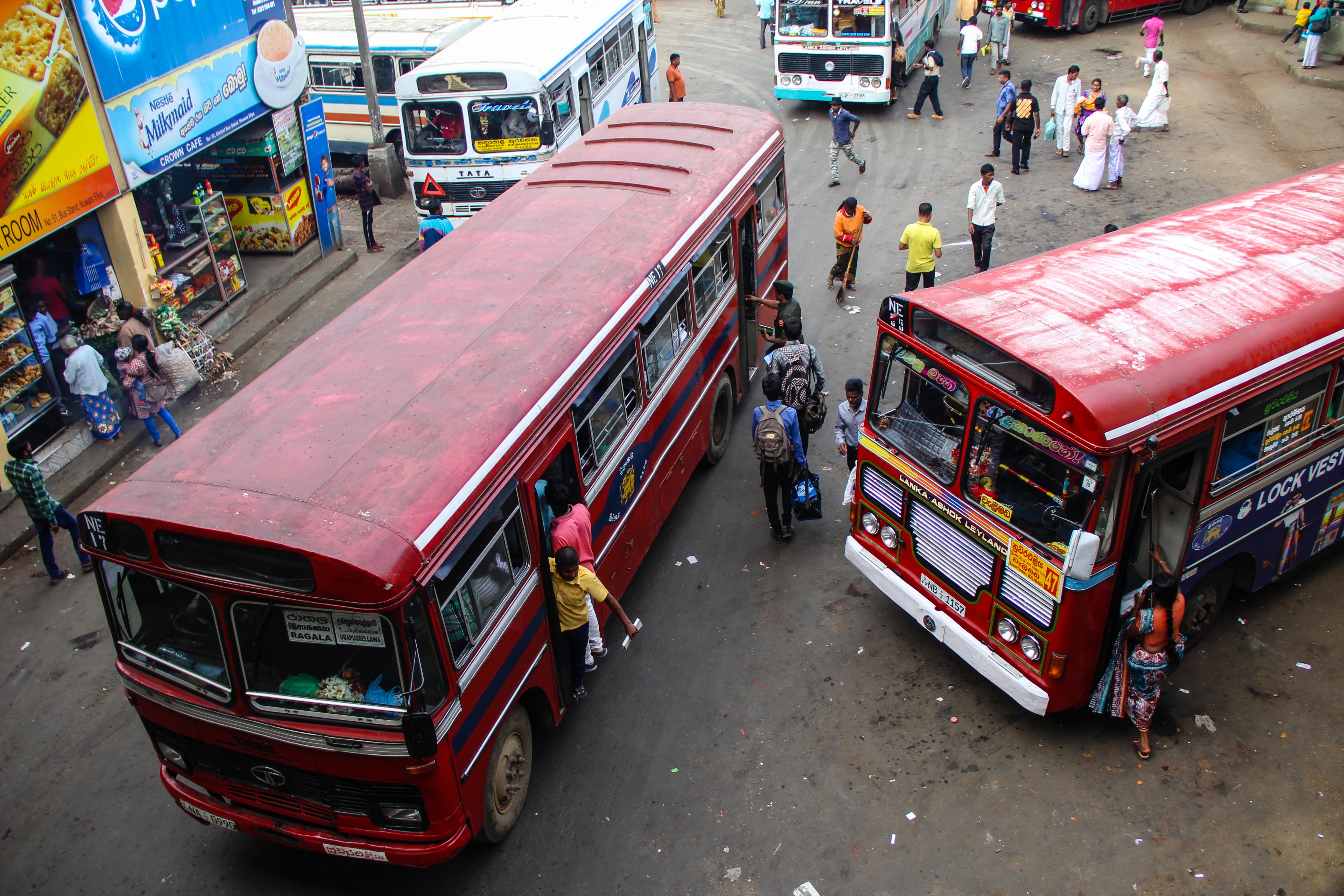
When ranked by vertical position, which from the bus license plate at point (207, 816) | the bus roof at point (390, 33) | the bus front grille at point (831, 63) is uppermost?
the bus roof at point (390, 33)

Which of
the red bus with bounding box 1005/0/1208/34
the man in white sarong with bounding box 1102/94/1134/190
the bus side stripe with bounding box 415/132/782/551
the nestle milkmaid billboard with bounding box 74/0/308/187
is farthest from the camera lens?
the red bus with bounding box 1005/0/1208/34

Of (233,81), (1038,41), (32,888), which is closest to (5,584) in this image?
(32,888)

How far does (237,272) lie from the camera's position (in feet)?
45.0

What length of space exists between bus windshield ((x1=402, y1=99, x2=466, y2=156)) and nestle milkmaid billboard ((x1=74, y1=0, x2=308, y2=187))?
5.81 feet

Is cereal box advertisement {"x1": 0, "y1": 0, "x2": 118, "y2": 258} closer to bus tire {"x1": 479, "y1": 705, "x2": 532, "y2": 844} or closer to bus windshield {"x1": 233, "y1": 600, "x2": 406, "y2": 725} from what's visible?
bus windshield {"x1": 233, "y1": 600, "x2": 406, "y2": 725}

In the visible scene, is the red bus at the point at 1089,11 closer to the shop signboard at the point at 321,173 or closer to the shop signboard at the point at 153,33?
the shop signboard at the point at 321,173

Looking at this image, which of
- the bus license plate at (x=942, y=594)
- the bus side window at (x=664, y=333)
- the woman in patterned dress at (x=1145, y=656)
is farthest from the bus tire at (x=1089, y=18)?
the bus license plate at (x=942, y=594)

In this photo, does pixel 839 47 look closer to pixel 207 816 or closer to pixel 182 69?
pixel 182 69

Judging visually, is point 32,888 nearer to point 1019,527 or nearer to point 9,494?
point 9,494

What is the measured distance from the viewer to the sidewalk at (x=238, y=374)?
9953 millimetres

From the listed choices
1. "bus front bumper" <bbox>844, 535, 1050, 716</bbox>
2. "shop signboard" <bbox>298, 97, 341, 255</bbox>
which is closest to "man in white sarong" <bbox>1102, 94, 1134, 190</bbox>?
"bus front bumper" <bbox>844, 535, 1050, 716</bbox>

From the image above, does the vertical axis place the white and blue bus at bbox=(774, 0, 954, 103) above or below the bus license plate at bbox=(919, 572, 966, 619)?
above

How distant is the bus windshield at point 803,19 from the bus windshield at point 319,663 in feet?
55.8

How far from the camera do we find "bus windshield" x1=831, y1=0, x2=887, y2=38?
1788cm
